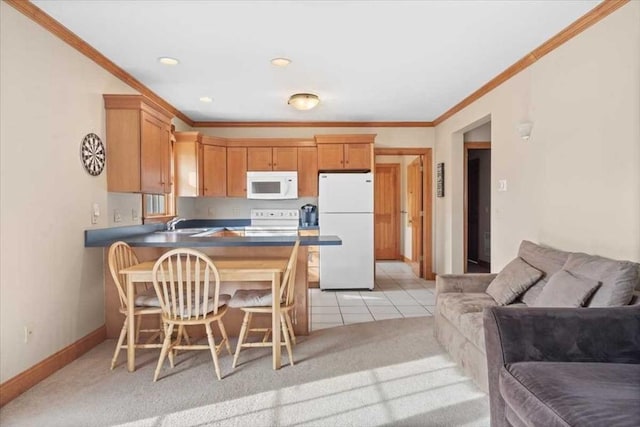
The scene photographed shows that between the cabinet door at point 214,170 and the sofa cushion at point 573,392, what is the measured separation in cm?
456

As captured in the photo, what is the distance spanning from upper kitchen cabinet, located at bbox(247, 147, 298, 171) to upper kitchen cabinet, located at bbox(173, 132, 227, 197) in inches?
15.7

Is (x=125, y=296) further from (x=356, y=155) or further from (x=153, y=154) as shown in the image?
(x=356, y=155)

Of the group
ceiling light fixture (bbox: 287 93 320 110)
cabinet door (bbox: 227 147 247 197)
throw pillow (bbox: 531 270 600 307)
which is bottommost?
throw pillow (bbox: 531 270 600 307)

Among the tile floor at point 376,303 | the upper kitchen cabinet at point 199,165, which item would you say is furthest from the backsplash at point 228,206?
the tile floor at point 376,303

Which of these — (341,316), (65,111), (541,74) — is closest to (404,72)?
(541,74)

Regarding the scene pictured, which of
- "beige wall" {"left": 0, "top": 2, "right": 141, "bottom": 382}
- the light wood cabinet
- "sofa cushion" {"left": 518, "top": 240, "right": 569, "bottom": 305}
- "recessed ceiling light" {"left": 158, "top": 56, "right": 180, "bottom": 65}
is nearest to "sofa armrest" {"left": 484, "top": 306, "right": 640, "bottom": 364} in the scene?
"sofa cushion" {"left": 518, "top": 240, "right": 569, "bottom": 305}

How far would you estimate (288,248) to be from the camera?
11.1ft

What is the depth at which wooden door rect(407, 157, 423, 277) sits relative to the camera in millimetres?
6055

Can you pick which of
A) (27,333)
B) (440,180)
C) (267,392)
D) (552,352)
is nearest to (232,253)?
(267,392)

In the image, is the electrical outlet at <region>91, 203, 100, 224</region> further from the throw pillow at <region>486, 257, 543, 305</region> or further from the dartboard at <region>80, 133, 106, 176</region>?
the throw pillow at <region>486, 257, 543, 305</region>

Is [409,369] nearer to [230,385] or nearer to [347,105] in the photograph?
[230,385]

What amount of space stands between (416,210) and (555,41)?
3.80m

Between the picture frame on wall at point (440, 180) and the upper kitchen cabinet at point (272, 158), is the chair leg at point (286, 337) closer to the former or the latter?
the upper kitchen cabinet at point (272, 158)

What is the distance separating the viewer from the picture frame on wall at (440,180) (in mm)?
5559
